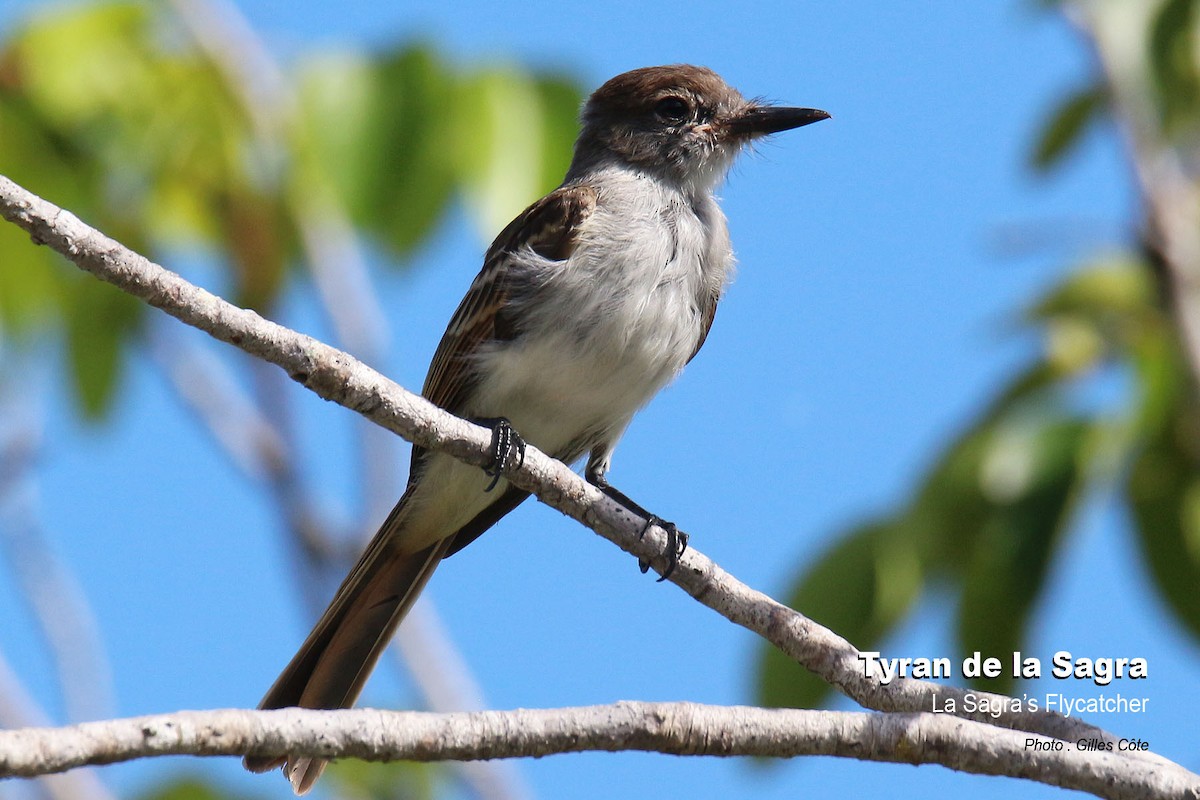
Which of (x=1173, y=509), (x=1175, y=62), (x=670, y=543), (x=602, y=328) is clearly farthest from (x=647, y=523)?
(x=1175, y=62)

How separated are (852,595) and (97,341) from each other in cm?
298

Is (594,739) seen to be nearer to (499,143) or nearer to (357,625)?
(357,625)

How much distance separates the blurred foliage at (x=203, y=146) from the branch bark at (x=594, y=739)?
2167 millimetres

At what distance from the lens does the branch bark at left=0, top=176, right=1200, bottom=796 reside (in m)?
2.90

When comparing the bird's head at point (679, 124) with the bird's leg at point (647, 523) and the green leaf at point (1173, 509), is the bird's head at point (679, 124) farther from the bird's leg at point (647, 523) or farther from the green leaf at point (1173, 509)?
the green leaf at point (1173, 509)

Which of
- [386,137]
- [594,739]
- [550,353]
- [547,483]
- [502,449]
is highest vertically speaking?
[386,137]

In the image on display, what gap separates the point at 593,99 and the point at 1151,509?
315cm

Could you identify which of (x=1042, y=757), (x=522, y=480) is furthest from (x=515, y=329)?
(x=1042, y=757)

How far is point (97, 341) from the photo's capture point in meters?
5.31

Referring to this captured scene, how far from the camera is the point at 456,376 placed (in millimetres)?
4926

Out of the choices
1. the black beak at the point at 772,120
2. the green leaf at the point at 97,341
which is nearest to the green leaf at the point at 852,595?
the black beak at the point at 772,120

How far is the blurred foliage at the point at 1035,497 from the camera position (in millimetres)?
3711

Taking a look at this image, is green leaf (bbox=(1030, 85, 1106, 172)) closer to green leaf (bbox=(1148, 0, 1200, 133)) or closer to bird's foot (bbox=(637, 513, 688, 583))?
green leaf (bbox=(1148, 0, 1200, 133))

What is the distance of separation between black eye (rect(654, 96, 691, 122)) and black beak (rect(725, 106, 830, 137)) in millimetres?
183
